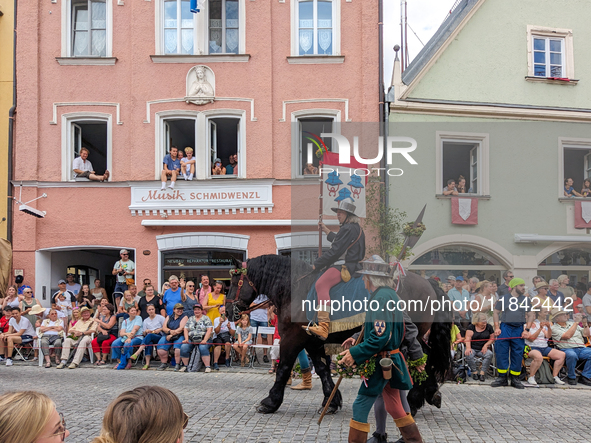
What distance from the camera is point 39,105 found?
16.2m

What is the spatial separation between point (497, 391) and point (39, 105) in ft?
43.4

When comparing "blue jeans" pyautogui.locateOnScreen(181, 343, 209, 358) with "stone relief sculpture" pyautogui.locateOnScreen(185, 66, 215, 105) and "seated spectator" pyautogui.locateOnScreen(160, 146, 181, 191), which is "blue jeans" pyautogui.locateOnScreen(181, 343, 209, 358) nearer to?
"seated spectator" pyautogui.locateOnScreen(160, 146, 181, 191)

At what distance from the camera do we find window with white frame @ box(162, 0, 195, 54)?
53.4ft

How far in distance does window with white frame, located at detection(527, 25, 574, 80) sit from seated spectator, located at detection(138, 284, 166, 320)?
37.6ft

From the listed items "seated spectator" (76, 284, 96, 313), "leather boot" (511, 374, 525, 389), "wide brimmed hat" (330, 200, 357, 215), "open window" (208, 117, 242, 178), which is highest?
"open window" (208, 117, 242, 178)

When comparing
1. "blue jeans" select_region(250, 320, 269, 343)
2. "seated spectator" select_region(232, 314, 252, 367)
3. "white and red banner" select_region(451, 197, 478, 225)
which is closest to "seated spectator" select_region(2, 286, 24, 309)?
"seated spectator" select_region(232, 314, 252, 367)

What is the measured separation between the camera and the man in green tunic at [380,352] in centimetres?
491

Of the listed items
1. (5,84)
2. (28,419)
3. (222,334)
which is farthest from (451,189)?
(28,419)

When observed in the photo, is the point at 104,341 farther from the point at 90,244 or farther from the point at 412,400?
the point at 412,400

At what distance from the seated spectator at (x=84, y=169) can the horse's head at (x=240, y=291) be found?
28.0ft

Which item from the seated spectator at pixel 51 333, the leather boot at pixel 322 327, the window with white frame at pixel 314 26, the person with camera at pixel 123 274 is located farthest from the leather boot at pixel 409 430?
the window with white frame at pixel 314 26

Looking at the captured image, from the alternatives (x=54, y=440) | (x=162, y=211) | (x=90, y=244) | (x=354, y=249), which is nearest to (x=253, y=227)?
(x=162, y=211)

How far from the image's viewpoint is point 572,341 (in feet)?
36.4

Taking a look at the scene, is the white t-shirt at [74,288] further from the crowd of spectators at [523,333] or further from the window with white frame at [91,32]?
the crowd of spectators at [523,333]
